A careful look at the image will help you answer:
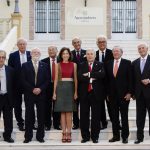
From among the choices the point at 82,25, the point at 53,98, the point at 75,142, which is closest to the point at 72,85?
the point at 53,98

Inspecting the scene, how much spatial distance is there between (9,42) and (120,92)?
7512 millimetres

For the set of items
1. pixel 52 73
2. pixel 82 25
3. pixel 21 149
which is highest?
pixel 82 25

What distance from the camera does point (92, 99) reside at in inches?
360

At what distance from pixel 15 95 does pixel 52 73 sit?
81 cm

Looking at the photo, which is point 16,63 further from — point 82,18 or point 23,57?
point 82,18

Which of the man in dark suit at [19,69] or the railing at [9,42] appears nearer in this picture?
the man in dark suit at [19,69]

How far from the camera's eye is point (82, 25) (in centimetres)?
2138

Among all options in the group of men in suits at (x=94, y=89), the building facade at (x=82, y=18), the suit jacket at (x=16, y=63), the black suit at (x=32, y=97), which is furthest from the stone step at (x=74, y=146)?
the building facade at (x=82, y=18)

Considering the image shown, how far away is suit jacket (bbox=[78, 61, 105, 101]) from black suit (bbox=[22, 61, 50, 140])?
2.13ft

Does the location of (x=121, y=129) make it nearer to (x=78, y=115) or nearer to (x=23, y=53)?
(x=78, y=115)

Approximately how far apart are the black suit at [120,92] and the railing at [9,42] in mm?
5920

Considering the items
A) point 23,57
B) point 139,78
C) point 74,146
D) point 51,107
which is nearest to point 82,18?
point 23,57

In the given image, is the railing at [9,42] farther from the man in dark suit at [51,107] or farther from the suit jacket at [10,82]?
the suit jacket at [10,82]

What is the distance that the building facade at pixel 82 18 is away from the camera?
21.5m
